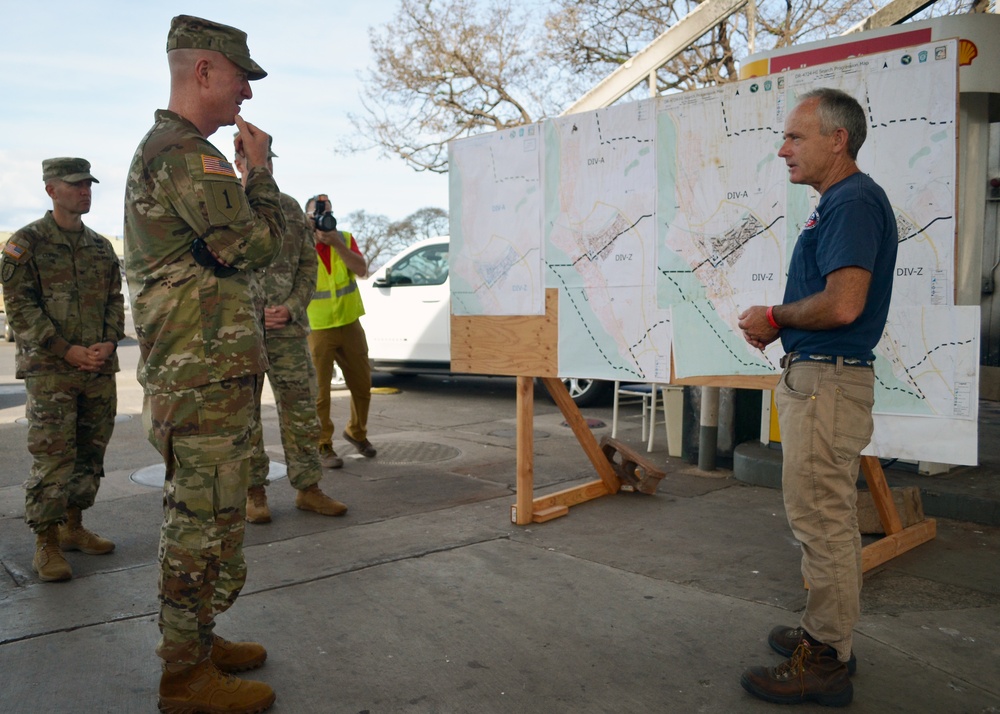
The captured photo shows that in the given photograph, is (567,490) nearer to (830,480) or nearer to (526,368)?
(526,368)

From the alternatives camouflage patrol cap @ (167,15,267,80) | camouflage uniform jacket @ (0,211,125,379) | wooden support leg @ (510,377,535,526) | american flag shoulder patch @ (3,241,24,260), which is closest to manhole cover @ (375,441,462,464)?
wooden support leg @ (510,377,535,526)

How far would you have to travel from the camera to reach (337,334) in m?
6.31

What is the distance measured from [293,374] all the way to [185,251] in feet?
7.51

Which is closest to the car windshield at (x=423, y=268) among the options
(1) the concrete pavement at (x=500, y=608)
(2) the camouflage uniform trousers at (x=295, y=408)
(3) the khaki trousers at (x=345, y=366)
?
(3) the khaki trousers at (x=345, y=366)

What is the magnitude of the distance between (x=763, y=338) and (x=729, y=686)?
1.18 m

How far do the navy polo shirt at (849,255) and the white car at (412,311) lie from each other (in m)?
6.79

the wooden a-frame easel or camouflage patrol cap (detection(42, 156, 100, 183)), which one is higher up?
camouflage patrol cap (detection(42, 156, 100, 183))

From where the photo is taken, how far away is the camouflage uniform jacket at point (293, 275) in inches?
191

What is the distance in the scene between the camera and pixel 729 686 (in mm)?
2854

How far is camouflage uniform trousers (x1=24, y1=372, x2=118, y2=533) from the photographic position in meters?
3.97

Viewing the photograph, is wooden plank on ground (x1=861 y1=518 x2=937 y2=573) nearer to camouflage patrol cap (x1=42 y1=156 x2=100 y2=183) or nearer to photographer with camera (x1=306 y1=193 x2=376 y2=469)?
photographer with camera (x1=306 y1=193 x2=376 y2=469)

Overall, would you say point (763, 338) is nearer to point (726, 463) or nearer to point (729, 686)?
point (729, 686)

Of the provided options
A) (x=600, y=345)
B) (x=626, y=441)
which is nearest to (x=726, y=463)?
(x=626, y=441)

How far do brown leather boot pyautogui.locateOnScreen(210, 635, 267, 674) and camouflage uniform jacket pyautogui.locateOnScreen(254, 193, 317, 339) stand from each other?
221cm
